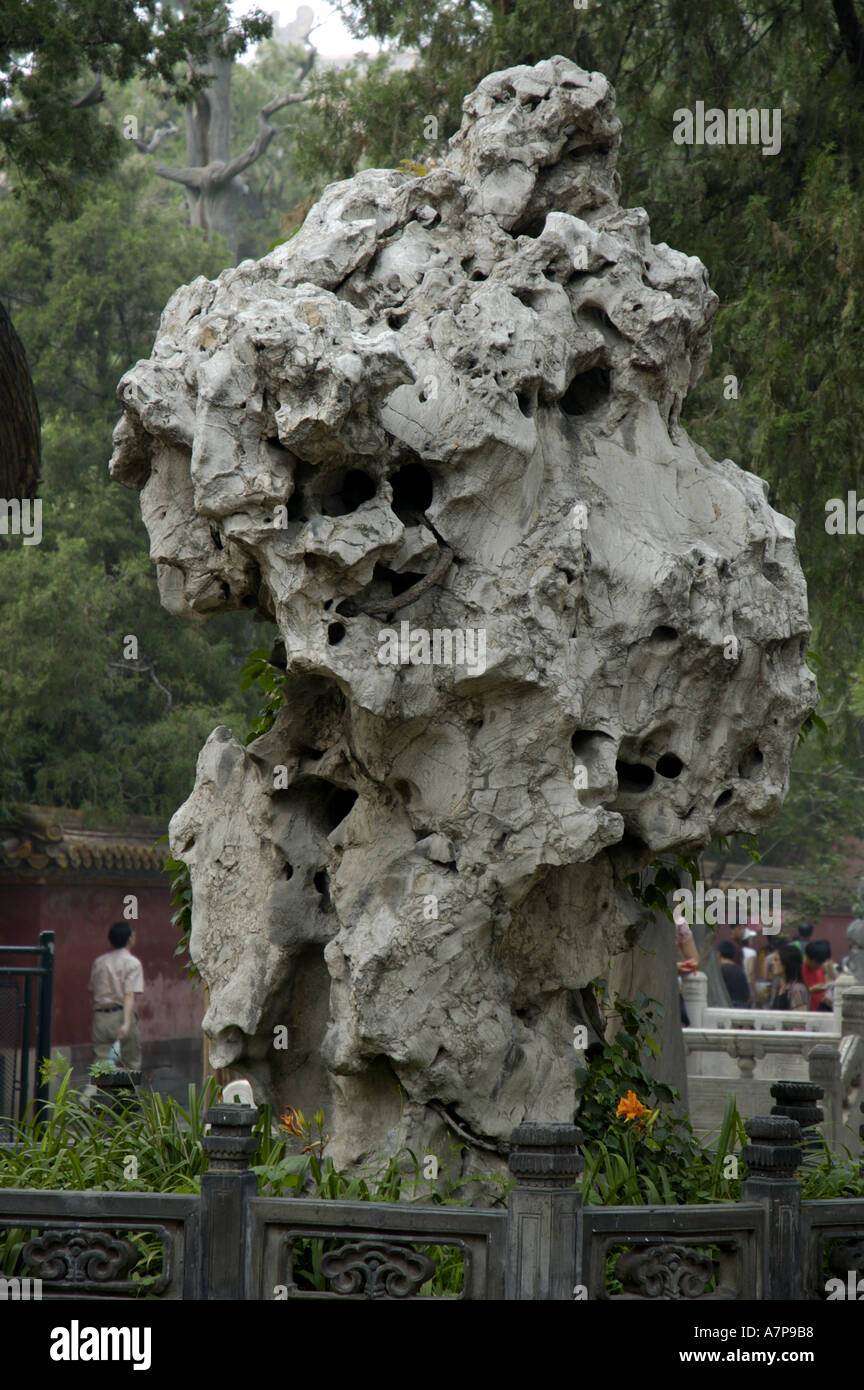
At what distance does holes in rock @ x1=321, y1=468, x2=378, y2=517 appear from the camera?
5.62 meters

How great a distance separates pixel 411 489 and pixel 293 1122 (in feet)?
8.53

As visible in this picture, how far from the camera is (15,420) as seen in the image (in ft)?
30.6

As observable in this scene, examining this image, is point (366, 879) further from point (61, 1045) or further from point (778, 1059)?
point (61, 1045)

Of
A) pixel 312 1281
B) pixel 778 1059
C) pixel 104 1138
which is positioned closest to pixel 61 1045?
pixel 778 1059

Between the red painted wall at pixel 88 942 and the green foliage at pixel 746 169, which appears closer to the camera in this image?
the green foliage at pixel 746 169

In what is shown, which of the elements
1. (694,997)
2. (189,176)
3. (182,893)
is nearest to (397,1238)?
(182,893)

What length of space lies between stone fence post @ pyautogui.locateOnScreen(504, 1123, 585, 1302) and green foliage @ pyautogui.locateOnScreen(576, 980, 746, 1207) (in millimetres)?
877

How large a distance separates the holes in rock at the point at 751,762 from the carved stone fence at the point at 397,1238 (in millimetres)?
1702

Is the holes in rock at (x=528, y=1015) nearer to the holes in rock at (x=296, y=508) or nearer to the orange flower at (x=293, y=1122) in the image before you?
the orange flower at (x=293, y=1122)

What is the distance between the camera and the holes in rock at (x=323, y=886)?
633 centimetres

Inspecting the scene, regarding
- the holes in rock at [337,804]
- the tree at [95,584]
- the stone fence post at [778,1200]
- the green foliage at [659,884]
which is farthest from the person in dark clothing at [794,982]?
the stone fence post at [778,1200]
